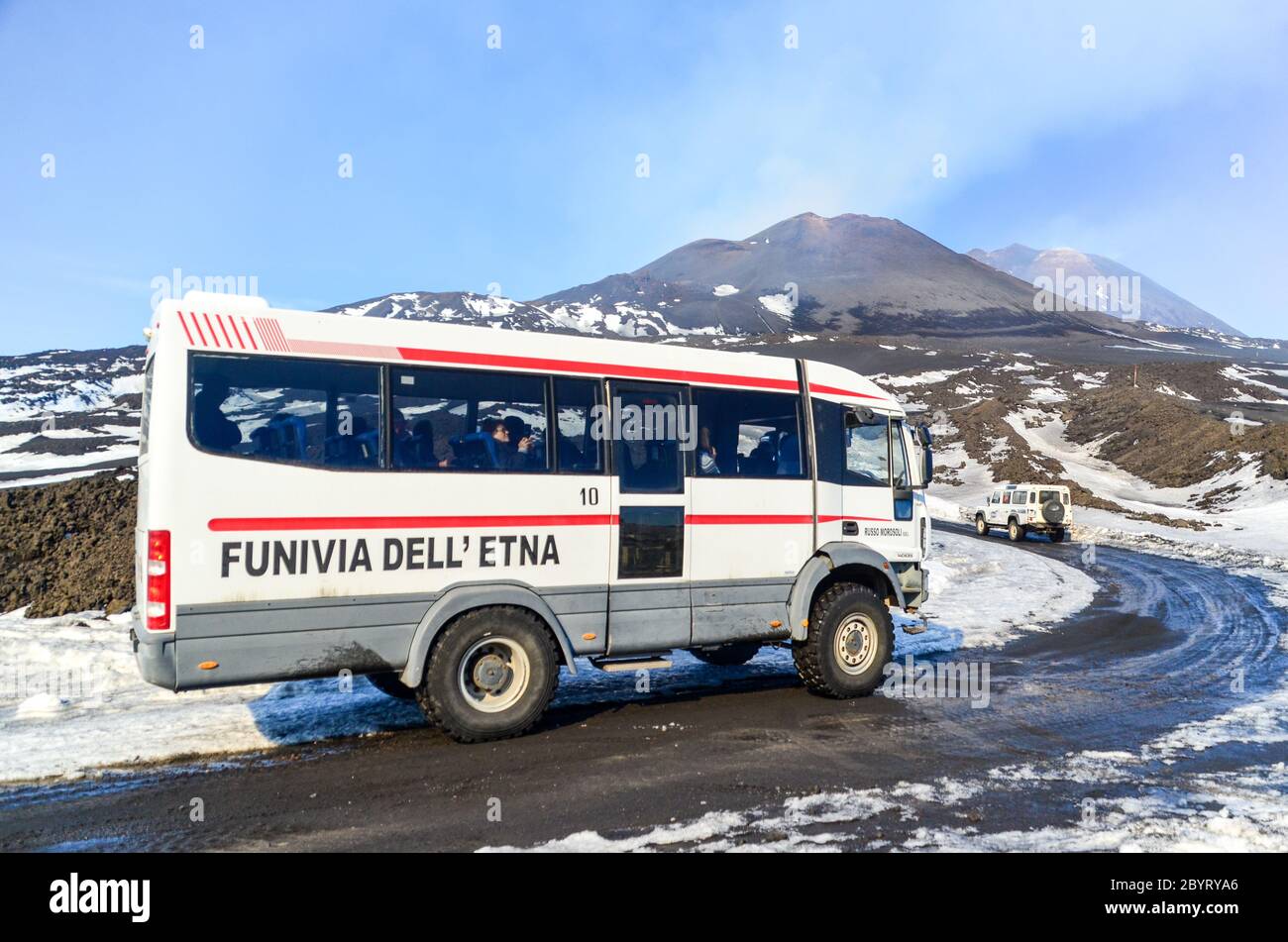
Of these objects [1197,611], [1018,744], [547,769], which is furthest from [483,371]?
[1197,611]

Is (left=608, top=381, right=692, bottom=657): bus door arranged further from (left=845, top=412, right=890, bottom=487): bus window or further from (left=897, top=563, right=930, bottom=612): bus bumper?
(left=897, top=563, right=930, bottom=612): bus bumper

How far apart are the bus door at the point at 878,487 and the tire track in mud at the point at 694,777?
65.3 inches

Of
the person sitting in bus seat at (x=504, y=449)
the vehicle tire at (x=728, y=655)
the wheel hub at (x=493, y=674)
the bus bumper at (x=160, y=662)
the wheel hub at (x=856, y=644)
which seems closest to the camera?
the bus bumper at (x=160, y=662)

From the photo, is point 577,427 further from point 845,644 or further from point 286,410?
point 845,644

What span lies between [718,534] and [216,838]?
4.62 m

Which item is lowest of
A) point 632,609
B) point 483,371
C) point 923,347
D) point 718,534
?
point 632,609

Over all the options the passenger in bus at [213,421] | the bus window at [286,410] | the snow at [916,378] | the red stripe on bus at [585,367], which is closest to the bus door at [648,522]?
the red stripe on bus at [585,367]

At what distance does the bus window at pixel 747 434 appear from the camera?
798 cm

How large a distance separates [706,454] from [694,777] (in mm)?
2977

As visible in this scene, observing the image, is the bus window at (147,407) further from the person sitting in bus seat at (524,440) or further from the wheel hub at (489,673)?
the wheel hub at (489,673)

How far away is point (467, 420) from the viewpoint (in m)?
6.91

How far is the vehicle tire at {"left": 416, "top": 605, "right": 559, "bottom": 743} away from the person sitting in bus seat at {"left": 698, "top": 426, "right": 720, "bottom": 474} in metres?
2.09

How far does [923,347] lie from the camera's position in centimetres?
A: 11825
